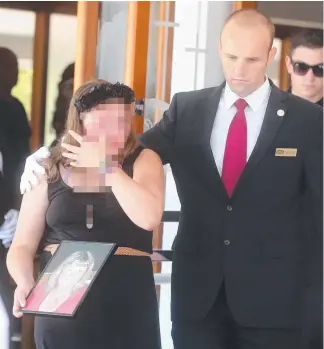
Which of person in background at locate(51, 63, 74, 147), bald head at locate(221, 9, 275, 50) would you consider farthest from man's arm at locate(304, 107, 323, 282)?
person in background at locate(51, 63, 74, 147)

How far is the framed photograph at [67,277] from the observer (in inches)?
54.9

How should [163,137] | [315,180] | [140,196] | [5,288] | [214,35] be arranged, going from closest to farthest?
[140,196], [315,180], [163,137], [5,288], [214,35]

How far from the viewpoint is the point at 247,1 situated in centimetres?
207

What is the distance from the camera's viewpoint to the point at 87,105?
56.9 inches

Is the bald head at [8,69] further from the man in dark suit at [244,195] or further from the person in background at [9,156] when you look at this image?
the man in dark suit at [244,195]

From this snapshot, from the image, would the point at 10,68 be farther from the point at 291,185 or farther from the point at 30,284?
the point at 291,185

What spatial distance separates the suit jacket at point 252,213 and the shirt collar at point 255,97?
2 centimetres

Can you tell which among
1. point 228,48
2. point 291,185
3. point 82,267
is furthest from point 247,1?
point 82,267

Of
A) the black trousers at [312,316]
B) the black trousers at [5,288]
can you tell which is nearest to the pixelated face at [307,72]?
the black trousers at [312,316]

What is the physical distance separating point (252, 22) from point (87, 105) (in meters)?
0.51

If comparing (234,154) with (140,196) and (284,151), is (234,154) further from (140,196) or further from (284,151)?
(140,196)

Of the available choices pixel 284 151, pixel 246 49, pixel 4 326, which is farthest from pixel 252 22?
pixel 4 326

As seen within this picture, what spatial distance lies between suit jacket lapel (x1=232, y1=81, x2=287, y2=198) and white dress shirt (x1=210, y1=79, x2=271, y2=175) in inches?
1.2

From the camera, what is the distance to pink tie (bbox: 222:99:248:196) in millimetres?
1631
